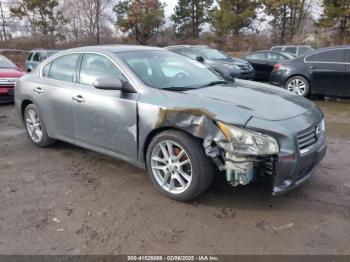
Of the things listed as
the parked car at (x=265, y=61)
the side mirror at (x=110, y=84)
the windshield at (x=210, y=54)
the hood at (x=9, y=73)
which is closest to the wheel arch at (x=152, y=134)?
the side mirror at (x=110, y=84)

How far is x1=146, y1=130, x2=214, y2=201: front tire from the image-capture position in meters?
3.39

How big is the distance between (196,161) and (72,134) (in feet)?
6.92

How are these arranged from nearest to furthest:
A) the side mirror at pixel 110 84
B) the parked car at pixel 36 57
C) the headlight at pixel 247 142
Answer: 1. the headlight at pixel 247 142
2. the side mirror at pixel 110 84
3. the parked car at pixel 36 57

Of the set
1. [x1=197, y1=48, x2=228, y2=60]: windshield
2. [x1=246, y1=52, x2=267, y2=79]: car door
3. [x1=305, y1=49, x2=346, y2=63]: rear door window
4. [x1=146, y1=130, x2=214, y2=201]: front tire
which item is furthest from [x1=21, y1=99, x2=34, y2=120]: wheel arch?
[x1=246, y1=52, x2=267, y2=79]: car door

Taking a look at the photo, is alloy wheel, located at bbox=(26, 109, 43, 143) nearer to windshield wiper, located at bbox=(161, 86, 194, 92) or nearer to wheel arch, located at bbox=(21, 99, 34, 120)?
wheel arch, located at bbox=(21, 99, 34, 120)

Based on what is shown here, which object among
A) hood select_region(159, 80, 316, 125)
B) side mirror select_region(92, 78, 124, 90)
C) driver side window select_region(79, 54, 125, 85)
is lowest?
hood select_region(159, 80, 316, 125)

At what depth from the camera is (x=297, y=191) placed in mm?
3842

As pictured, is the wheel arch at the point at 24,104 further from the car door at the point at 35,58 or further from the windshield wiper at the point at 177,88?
the car door at the point at 35,58

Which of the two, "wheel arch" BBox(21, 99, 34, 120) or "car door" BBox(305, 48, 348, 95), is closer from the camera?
"wheel arch" BBox(21, 99, 34, 120)

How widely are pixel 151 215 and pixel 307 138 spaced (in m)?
1.70

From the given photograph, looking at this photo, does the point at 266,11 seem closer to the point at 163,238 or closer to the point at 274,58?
the point at 274,58

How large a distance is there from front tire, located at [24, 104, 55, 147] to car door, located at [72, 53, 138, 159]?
0.93 m

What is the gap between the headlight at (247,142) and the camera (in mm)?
3117

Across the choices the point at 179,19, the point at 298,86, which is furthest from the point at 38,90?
the point at 179,19
